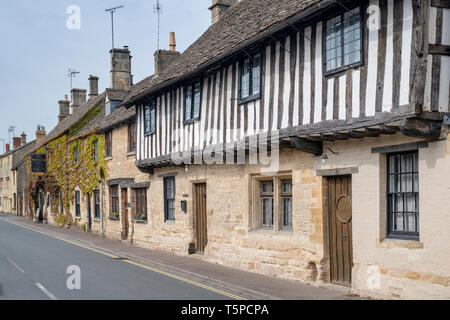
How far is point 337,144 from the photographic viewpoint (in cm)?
1106

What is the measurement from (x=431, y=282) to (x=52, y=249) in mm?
14744

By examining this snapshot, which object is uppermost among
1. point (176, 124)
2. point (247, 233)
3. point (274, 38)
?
point (274, 38)

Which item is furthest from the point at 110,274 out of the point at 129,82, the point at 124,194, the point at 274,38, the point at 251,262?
the point at 129,82

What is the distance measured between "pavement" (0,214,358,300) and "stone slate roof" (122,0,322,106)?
5.47 metres

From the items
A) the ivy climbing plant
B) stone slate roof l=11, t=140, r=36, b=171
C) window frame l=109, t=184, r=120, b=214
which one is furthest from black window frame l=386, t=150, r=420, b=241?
stone slate roof l=11, t=140, r=36, b=171

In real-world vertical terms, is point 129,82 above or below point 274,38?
above

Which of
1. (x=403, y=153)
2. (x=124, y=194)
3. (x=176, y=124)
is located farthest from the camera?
(x=124, y=194)

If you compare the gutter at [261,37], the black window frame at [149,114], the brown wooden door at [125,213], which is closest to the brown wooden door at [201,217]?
the black window frame at [149,114]

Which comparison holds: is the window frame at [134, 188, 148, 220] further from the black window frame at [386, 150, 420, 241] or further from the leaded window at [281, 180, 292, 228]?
the black window frame at [386, 150, 420, 241]

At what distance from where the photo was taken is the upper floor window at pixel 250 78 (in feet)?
42.9

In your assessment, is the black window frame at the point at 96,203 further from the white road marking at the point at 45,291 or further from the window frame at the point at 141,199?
the white road marking at the point at 45,291

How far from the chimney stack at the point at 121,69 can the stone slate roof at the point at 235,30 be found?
1053 cm

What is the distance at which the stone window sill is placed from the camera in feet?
30.1

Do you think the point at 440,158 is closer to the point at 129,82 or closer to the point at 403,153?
the point at 403,153
